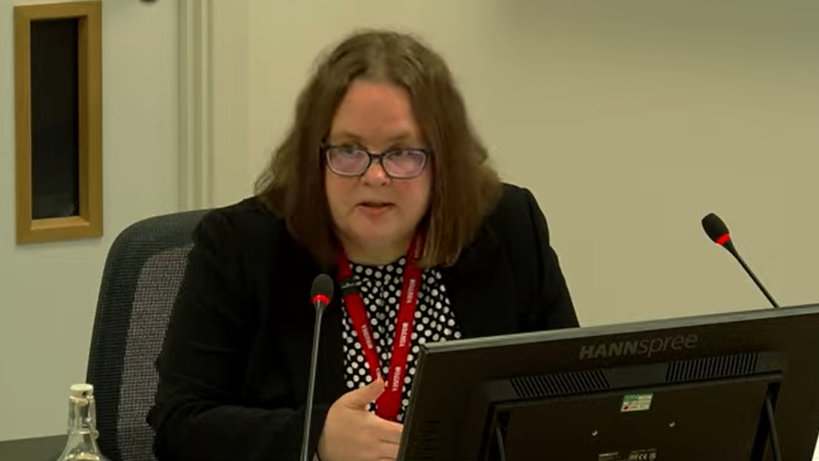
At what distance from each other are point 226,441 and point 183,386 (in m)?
0.13

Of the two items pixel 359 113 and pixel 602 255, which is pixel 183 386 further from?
pixel 602 255

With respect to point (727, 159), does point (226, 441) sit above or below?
below

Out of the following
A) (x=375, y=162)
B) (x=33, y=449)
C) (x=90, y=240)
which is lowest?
(x=33, y=449)

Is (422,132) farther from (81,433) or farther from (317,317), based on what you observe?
(81,433)

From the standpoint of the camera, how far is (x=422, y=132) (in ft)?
7.63

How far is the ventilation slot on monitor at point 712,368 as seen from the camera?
184cm

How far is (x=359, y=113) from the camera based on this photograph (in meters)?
2.31

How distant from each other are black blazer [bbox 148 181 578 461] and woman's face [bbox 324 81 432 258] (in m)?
0.13

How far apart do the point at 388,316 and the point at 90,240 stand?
52.0 inches

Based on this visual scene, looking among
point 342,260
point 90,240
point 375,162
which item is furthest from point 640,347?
point 90,240

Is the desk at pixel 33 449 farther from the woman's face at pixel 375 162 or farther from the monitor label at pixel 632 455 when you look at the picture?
the monitor label at pixel 632 455

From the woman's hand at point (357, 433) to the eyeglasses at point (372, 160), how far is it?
1.25 feet

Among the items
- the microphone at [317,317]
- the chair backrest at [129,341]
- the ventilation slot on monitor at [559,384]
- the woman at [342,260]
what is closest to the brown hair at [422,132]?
the woman at [342,260]

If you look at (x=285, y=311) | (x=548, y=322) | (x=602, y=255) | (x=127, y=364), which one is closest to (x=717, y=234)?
(x=548, y=322)
